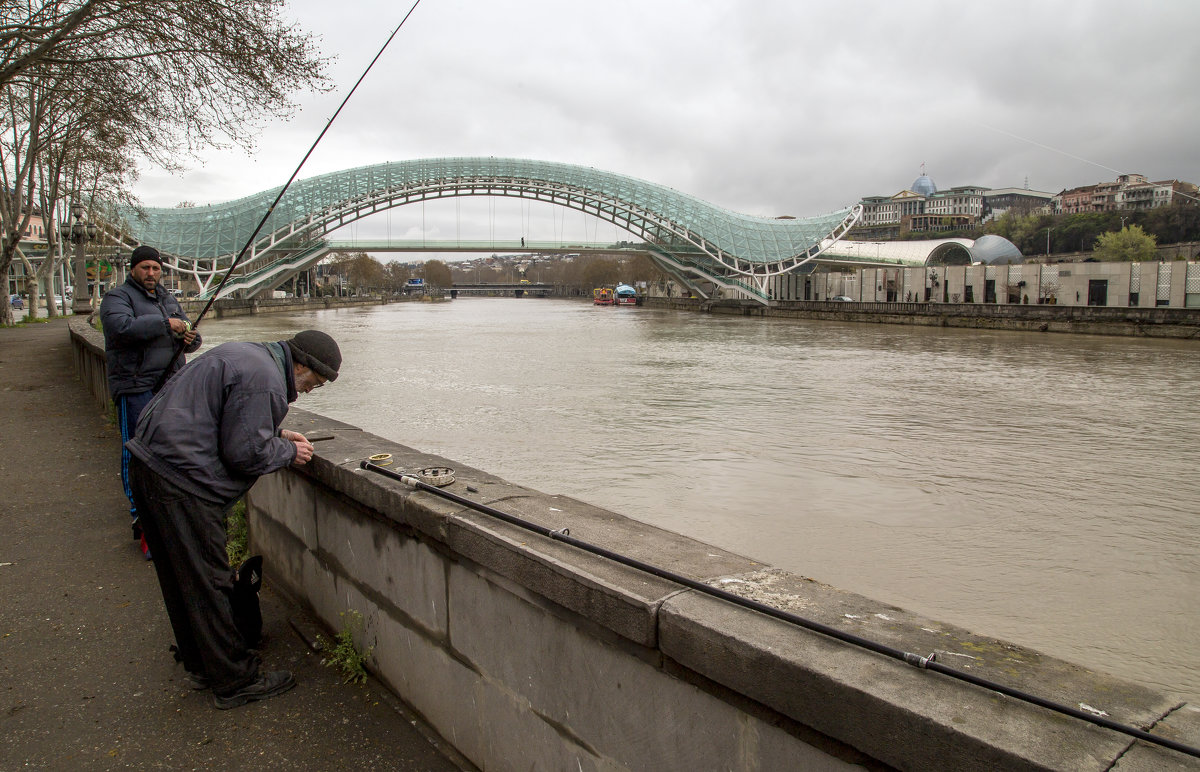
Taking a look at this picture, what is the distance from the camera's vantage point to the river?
5215 millimetres

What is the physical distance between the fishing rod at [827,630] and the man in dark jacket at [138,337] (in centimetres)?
250

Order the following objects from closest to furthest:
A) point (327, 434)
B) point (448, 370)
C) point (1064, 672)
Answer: point (1064, 672) → point (327, 434) → point (448, 370)

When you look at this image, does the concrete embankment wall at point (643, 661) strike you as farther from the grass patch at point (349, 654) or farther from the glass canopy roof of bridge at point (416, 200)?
the glass canopy roof of bridge at point (416, 200)

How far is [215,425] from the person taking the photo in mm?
2598

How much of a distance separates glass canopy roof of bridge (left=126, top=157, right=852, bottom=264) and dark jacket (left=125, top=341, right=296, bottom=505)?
71.5m

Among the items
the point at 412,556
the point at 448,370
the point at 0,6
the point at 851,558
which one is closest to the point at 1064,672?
the point at 412,556

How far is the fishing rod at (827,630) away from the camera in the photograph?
1263 mm

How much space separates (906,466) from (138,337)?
741 centimetres

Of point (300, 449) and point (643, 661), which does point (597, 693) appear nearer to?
point (643, 661)

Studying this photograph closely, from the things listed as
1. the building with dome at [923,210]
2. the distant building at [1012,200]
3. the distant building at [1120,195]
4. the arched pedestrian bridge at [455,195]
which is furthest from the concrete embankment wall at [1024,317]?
the distant building at [1012,200]

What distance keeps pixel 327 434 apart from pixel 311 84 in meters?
10.1

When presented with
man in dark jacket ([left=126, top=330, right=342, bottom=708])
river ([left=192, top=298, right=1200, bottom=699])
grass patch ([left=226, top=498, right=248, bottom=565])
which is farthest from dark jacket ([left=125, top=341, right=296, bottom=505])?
river ([left=192, top=298, right=1200, bottom=699])

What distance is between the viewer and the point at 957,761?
4.24ft

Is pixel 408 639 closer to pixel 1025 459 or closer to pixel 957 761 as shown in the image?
pixel 957 761
